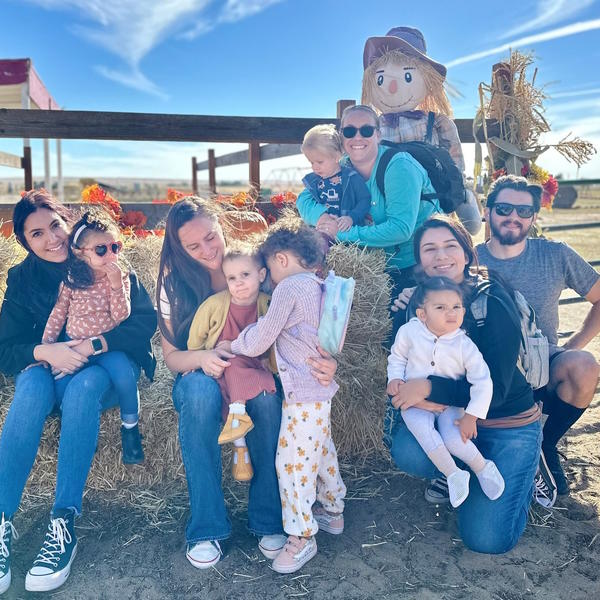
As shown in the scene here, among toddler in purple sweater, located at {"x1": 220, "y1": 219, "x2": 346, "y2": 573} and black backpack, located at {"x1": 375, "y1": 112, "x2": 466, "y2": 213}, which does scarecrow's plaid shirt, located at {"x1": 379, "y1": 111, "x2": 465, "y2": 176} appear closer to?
black backpack, located at {"x1": 375, "y1": 112, "x2": 466, "y2": 213}

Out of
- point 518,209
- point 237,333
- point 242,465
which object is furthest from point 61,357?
point 518,209

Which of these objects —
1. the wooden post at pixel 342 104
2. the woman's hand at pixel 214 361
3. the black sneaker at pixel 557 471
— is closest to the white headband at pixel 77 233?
the woman's hand at pixel 214 361

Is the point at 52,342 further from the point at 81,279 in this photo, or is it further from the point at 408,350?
the point at 408,350

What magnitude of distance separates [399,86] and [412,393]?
219cm

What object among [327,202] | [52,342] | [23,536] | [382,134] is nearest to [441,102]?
[382,134]

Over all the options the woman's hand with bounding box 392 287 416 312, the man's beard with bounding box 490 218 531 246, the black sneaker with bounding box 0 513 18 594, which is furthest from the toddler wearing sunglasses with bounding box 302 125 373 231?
the black sneaker with bounding box 0 513 18 594

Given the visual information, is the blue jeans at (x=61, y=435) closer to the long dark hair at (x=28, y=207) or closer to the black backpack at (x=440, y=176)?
the long dark hair at (x=28, y=207)

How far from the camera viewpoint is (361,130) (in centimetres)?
322

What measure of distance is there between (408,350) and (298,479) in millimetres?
774

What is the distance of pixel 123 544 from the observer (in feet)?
8.49

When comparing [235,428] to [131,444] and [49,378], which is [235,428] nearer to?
[131,444]

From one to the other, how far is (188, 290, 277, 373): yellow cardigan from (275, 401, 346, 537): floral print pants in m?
0.27

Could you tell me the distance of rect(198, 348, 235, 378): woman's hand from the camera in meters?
2.47

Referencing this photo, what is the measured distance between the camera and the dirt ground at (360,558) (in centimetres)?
228
